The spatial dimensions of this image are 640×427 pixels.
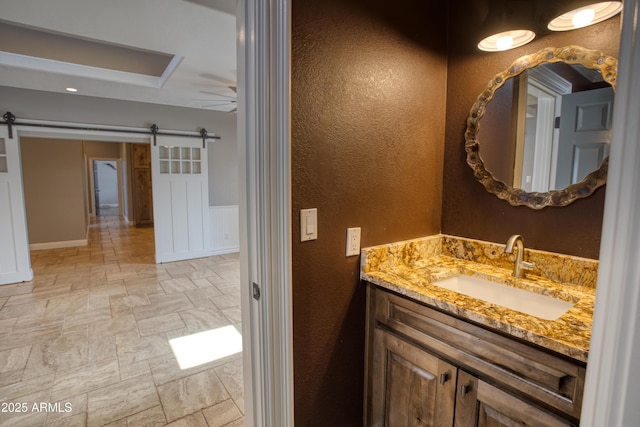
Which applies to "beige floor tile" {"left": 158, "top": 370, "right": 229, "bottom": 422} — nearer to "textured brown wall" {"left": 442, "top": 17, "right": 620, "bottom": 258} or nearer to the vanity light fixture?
"textured brown wall" {"left": 442, "top": 17, "right": 620, "bottom": 258}

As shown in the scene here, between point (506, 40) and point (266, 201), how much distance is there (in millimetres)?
1350

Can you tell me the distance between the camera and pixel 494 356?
101 cm

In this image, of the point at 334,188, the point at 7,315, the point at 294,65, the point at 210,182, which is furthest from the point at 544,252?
the point at 210,182

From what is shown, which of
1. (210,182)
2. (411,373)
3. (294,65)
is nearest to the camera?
(294,65)

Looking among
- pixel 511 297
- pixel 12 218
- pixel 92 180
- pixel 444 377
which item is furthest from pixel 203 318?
pixel 92 180

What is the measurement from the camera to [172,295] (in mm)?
3648

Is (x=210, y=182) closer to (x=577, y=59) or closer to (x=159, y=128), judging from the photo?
(x=159, y=128)

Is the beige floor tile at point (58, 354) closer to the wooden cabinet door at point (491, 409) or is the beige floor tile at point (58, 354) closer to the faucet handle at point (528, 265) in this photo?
the wooden cabinet door at point (491, 409)

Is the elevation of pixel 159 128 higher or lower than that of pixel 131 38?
lower

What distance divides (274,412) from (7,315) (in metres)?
3.40

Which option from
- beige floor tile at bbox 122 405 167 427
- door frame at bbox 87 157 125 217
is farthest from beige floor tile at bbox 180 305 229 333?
door frame at bbox 87 157 125 217

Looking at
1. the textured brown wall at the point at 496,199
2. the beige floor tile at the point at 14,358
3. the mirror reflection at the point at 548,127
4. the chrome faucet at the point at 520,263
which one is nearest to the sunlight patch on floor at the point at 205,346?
the beige floor tile at the point at 14,358

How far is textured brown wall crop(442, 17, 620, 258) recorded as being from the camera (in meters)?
1.28

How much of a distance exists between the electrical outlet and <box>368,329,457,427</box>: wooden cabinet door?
37 cm
